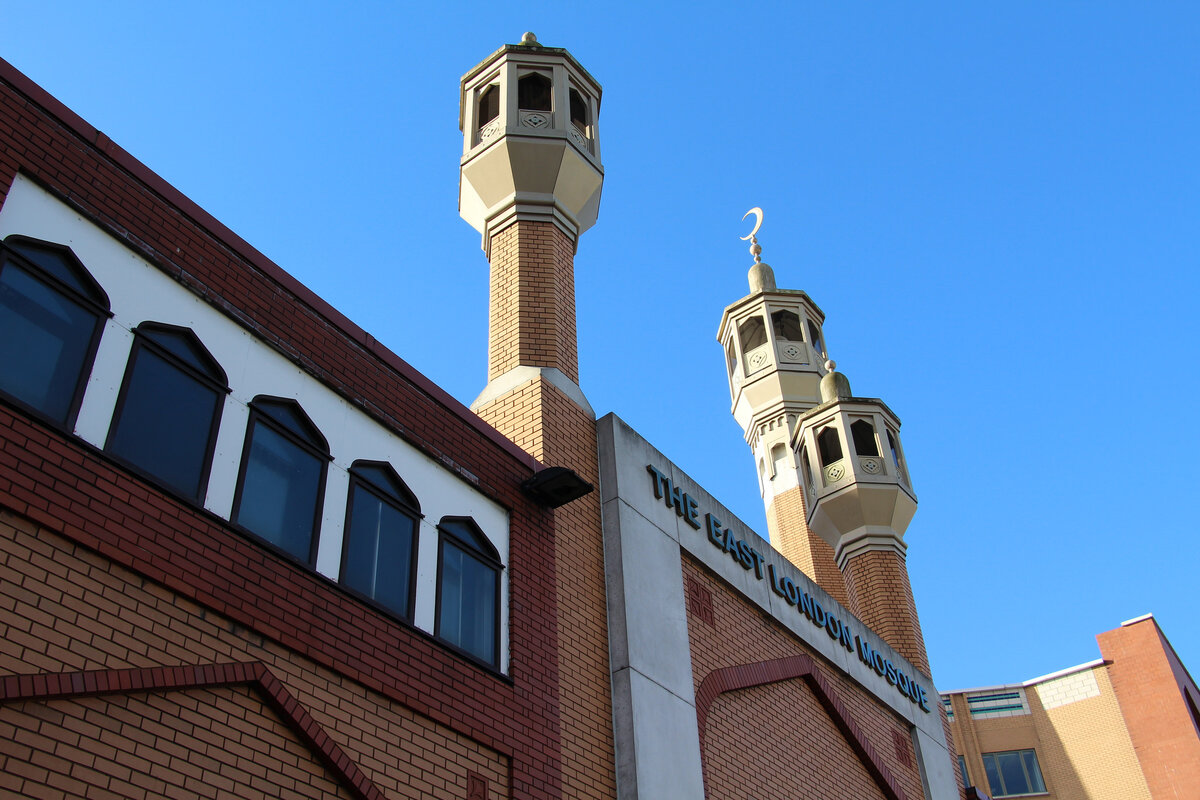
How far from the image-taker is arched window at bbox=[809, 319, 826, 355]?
26.0m

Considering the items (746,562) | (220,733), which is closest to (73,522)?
(220,733)

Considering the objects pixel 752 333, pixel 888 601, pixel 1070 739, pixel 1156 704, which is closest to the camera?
pixel 888 601

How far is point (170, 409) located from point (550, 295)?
6.06 meters

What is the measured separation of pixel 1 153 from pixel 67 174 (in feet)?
1.48

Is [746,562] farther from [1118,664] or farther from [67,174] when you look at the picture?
[1118,664]

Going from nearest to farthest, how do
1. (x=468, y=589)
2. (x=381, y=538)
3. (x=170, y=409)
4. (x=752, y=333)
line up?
(x=170, y=409), (x=381, y=538), (x=468, y=589), (x=752, y=333)

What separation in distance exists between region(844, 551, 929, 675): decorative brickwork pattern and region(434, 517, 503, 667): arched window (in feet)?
28.1

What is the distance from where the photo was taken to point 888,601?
1702cm

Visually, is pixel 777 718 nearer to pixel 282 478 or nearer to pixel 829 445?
pixel 282 478

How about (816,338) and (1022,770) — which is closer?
(816,338)

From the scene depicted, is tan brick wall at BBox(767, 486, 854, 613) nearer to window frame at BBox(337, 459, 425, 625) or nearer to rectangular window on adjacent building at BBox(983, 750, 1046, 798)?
rectangular window on adjacent building at BBox(983, 750, 1046, 798)

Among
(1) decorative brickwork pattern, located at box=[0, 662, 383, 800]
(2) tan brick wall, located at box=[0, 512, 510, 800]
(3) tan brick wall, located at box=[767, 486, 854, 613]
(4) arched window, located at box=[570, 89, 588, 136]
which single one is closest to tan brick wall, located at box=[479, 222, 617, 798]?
(4) arched window, located at box=[570, 89, 588, 136]

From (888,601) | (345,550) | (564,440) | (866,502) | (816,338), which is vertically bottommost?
(345,550)

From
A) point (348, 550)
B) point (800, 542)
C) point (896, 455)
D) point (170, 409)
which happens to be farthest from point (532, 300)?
point (800, 542)
